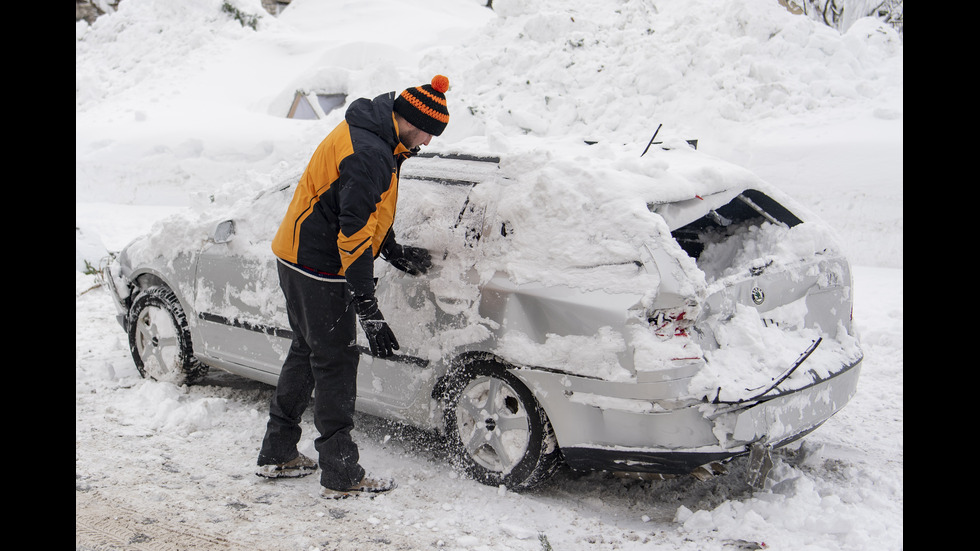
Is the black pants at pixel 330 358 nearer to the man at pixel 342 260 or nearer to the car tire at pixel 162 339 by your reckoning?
the man at pixel 342 260

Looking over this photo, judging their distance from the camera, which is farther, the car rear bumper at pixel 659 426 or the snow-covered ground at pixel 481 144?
the snow-covered ground at pixel 481 144

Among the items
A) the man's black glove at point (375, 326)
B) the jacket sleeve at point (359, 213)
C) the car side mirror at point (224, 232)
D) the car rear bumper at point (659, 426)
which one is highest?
the jacket sleeve at point (359, 213)

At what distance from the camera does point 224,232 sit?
442cm

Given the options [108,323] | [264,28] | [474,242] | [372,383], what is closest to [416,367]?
[372,383]

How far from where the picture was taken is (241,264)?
14.4ft

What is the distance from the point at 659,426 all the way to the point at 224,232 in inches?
108

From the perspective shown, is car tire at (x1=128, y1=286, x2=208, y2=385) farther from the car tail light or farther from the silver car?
the car tail light

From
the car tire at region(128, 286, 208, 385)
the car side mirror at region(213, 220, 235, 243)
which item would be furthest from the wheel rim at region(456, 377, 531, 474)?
the car tire at region(128, 286, 208, 385)

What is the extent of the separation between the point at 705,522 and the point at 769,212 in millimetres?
1680

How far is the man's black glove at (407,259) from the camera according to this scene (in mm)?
3635

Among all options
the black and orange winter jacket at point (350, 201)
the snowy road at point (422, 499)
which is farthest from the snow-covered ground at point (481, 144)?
the black and orange winter jacket at point (350, 201)

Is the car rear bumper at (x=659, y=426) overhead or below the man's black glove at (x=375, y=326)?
below

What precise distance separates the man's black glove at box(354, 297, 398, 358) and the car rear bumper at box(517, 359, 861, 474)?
60cm

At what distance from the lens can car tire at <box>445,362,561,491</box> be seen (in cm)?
337
